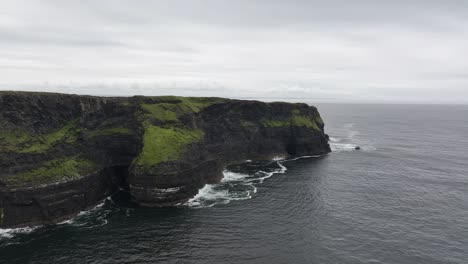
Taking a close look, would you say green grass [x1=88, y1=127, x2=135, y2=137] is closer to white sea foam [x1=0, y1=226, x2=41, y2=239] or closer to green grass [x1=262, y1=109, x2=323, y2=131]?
white sea foam [x1=0, y1=226, x2=41, y2=239]

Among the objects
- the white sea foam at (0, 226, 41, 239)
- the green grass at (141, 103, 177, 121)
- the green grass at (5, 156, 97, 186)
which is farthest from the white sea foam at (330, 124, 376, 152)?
the white sea foam at (0, 226, 41, 239)

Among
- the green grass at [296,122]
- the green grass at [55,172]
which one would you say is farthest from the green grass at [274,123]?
the green grass at [55,172]

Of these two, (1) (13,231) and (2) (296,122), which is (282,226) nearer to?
(1) (13,231)

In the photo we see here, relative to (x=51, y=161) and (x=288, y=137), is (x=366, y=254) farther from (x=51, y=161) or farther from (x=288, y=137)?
(x=288, y=137)

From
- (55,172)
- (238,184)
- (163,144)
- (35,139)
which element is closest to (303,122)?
(238,184)

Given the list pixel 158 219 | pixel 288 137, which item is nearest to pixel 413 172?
pixel 288 137

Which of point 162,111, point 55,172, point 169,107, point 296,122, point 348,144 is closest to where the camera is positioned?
point 55,172
